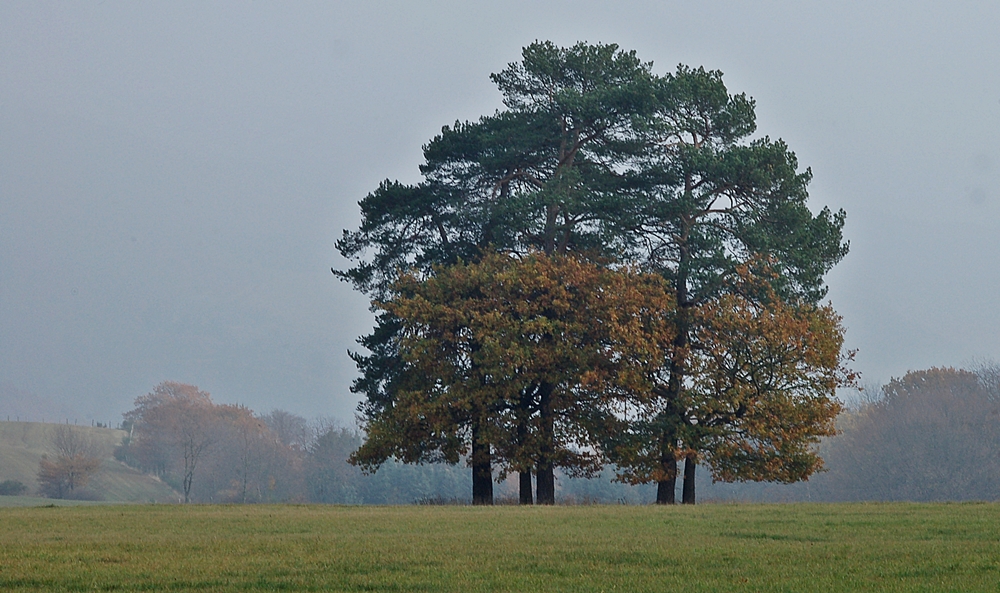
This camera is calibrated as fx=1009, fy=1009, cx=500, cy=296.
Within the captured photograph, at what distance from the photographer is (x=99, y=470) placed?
11012cm

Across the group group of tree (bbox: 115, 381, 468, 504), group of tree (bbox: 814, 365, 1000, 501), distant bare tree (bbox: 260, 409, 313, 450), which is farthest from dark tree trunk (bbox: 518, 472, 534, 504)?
distant bare tree (bbox: 260, 409, 313, 450)

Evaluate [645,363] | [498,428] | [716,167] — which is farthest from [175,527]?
[716,167]

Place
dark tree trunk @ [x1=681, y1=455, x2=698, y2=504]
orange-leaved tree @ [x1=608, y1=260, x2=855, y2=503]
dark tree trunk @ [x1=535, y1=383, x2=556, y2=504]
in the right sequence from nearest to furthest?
1. orange-leaved tree @ [x1=608, y1=260, x2=855, y2=503]
2. dark tree trunk @ [x1=535, y1=383, x2=556, y2=504]
3. dark tree trunk @ [x1=681, y1=455, x2=698, y2=504]

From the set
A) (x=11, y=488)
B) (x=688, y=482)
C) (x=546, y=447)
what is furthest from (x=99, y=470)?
(x=688, y=482)

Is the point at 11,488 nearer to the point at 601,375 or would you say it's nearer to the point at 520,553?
the point at 601,375

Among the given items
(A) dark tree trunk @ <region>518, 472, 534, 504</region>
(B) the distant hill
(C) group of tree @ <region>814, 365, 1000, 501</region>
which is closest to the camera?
(A) dark tree trunk @ <region>518, 472, 534, 504</region>

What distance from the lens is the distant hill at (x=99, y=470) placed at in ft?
351

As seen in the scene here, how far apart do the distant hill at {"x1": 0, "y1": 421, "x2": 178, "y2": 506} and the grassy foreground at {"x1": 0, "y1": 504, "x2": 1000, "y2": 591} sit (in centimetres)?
8607

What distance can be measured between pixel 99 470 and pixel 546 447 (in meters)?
90.1

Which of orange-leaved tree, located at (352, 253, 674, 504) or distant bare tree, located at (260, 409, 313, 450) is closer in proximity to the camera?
orange-leaved tree, located at (352, 253, 674, 504)

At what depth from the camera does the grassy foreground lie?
10992mm

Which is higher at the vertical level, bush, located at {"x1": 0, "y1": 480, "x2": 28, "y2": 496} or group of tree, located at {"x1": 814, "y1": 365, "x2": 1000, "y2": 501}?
group of tree, located at {"x1": 814, "y1": 365, "x2": 1000, "y2": 501}

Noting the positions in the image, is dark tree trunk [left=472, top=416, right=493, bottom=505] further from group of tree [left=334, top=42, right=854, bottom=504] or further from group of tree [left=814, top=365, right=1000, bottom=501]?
group of tree [left=814, top=365, right=1000, bottom=501]

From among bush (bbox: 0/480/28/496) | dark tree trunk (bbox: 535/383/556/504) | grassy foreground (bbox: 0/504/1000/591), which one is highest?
dark tree trunk (bbox: 535/383/556/504)
